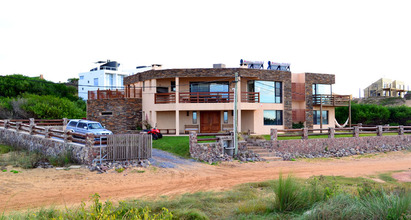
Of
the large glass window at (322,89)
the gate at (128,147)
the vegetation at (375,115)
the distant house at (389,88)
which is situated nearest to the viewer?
the gate at (128,147)

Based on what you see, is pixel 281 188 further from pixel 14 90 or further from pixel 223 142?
pixel 14 90

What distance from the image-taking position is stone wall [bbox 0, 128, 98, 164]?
1627cm

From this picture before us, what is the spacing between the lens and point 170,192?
11.9m

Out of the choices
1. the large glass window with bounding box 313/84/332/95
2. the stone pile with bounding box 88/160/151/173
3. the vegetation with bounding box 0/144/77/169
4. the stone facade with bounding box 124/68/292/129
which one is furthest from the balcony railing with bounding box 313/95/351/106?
the vegetation with bounding box 0/144/77/169

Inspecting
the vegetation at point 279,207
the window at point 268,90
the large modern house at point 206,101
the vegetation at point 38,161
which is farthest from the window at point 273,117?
the vegetation at point 279,207

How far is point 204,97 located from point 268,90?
6207mm

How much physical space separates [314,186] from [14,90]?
4881 centimetres

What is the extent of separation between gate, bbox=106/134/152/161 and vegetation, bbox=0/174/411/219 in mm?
6631

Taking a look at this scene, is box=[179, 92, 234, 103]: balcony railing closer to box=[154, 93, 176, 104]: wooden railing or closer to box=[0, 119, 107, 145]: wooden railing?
box=[154, 93, 176, 104]: wooden railing

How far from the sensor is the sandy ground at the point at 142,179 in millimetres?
11258

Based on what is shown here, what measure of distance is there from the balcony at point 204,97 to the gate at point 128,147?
1048 centimetres

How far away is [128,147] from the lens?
1636cm

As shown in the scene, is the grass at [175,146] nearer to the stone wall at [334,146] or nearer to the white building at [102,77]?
the stone wall at [334,146]

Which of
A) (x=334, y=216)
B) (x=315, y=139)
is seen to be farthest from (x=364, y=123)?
(x=334, y=216)
